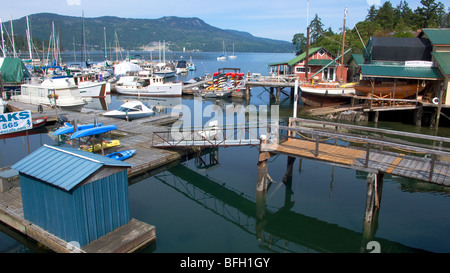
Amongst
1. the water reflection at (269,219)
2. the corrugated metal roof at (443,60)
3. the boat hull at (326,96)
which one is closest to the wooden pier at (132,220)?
the water reflection at (269,219)

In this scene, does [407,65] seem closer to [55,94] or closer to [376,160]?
[376,160]

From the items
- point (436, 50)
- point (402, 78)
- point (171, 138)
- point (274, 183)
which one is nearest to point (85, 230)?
point (274, 183)

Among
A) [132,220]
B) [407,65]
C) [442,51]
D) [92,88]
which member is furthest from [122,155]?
[92,88]

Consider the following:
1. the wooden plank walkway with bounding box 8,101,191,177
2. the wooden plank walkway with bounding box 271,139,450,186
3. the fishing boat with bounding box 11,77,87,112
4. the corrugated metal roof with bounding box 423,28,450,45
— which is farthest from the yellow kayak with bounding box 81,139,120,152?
the corrugated metal roof with bounding box 423,28,450,45

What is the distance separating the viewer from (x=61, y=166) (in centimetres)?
1099

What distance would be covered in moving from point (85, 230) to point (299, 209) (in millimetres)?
9389

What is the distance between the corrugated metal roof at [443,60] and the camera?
99.0ft

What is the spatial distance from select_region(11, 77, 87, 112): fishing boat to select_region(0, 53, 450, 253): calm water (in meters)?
16.6

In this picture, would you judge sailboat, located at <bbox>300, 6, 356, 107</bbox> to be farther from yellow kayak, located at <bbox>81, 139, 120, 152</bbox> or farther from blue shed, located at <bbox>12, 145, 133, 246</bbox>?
blue shed, located at <bbox>12, 145, 133, 246</bbox>

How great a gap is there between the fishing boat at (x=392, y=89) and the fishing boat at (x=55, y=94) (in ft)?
100.0

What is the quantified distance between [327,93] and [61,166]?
33.6 metres

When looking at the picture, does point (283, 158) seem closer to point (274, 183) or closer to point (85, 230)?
point (274, 183)

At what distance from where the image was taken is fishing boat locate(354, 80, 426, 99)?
3341 centimetres

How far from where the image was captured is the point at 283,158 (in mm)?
22609
